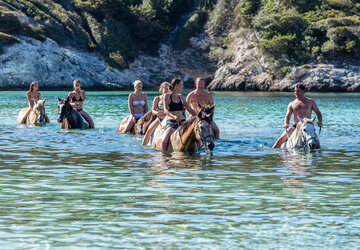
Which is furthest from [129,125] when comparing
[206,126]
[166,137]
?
[206,126]

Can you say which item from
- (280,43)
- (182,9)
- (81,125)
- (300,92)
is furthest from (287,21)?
Answer: (300,92)

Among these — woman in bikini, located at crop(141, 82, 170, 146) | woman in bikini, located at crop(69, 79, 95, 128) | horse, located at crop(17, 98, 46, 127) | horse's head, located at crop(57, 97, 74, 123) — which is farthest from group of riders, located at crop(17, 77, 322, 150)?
horse, located at crop(17, 98, 46, 127)

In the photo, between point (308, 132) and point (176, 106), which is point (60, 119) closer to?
point (176, 106)

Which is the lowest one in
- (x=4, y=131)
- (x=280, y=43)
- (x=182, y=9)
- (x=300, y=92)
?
(x=4, y=131)

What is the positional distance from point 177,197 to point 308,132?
6.05m

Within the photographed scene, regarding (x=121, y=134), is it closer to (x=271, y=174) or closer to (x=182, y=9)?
(x=271, y=174)

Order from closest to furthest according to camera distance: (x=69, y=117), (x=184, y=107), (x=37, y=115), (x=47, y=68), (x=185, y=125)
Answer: (x=185, y=125), (x=184, y=107), (x=69, y=117), (x=37, y=115), (x=47, y=68)

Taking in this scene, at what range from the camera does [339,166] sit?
13.8 m

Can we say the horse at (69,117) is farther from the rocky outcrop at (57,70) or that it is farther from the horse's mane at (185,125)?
the rocky outcrop at (57,70)

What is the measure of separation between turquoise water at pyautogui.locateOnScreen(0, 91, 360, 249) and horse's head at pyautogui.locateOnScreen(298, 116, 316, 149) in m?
0.41

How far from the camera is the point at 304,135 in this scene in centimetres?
1520

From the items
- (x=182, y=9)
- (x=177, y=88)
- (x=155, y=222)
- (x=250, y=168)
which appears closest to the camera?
(x=155, y=222)

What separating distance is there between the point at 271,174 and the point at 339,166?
2103mm

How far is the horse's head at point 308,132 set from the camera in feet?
48.7
